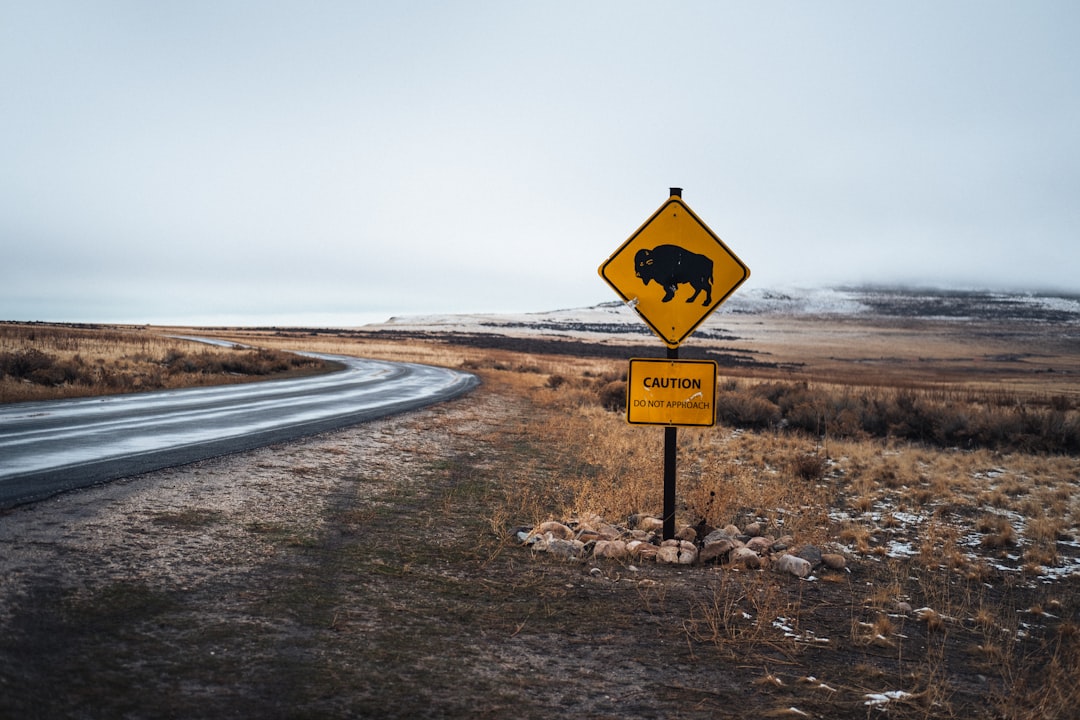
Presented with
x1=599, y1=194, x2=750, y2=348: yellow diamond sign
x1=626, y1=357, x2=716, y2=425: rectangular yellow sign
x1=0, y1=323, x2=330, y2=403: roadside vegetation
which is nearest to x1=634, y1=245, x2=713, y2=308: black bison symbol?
x1=599, y1=194, x2=750, y2=348: yellow diamond sign

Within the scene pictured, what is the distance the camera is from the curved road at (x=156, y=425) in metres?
8.41

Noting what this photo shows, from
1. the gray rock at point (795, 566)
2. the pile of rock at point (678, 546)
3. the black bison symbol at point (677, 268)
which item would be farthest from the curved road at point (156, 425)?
the gray rock at point (795, 566)

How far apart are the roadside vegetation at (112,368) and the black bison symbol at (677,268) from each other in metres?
17.1

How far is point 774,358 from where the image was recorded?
258 ft

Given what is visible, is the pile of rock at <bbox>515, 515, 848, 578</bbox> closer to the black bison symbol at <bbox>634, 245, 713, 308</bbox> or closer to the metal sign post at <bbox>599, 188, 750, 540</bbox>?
the metal sign post at <bbox>599, 188, 750, 540</bbox>

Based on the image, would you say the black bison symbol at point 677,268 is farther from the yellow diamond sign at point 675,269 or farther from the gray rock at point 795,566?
the gray rock at point 795,566

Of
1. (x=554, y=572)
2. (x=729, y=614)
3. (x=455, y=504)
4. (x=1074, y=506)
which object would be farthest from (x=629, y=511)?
(x=1074, y=506)

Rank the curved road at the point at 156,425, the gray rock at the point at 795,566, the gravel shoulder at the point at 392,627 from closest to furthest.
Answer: the gravel shoulder at the point at 392,627, the gray rock at the point at 795,566, the curved road at the point at 156,425

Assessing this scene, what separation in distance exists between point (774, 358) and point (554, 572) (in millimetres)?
77069

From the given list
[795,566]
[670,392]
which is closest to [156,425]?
[670,392]

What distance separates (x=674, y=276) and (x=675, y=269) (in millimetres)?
63

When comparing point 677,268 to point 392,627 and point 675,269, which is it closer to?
point 675,269

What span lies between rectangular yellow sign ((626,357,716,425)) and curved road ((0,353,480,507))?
18.9ft

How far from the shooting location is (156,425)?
13.0 meters
